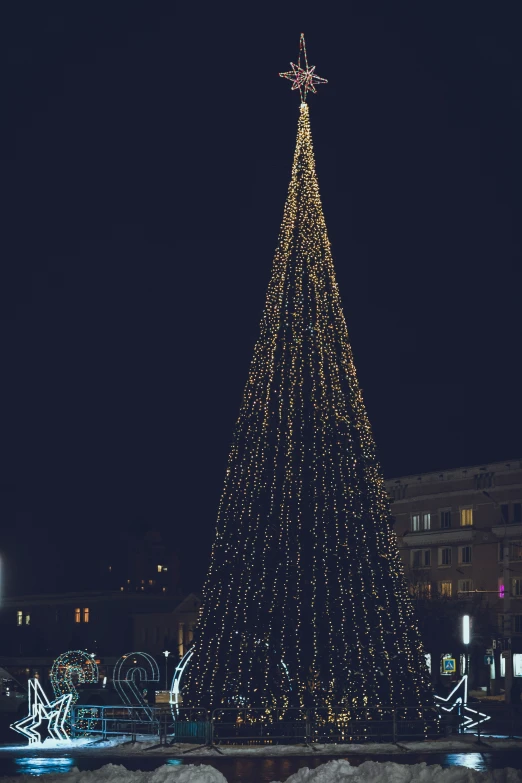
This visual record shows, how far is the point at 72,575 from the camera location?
11238 cm

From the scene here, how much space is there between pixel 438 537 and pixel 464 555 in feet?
8.12

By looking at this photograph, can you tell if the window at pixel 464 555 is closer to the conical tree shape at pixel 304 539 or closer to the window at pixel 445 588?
the window at pixel 445 588

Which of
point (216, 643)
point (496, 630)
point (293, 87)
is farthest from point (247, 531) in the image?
point (496, 630)

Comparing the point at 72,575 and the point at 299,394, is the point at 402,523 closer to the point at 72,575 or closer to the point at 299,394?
the point at 72,575

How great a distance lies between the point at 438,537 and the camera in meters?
85.5

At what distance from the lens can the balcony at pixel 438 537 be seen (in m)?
82.9

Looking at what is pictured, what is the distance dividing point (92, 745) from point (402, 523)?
58.8m

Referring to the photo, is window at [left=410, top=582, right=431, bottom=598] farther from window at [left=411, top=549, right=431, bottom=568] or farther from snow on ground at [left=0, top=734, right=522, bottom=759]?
snow on ground at [left=0, top=734, right=522, bottom=759]

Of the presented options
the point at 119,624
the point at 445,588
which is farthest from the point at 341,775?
the point at 119,624

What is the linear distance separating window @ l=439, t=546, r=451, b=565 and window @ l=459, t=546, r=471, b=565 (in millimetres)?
1216

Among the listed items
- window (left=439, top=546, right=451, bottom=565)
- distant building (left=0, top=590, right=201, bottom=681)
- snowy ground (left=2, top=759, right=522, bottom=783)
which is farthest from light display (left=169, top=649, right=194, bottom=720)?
distant building (left=0, top=590, right=201, bottom=681)

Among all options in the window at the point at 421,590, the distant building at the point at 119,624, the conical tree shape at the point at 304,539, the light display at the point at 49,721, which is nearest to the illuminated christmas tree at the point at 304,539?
the conical tree shape at the point at 304,539

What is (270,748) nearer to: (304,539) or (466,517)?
(304,539)

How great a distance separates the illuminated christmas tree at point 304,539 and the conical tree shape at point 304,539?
0.10 feet
